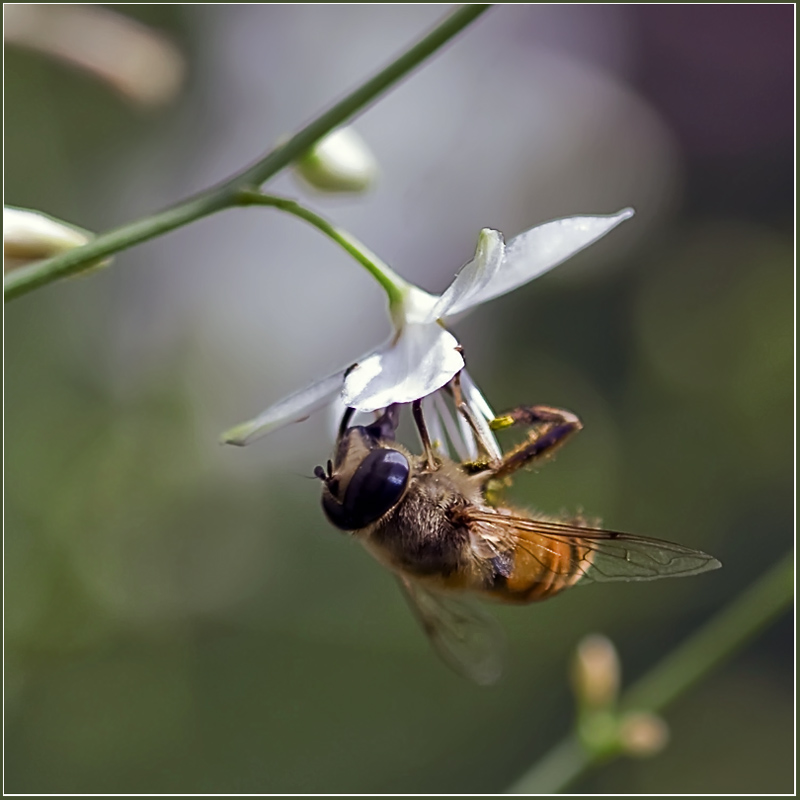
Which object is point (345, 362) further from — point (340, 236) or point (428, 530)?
point (340, 236)

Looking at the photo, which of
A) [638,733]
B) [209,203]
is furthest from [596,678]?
[209,203]

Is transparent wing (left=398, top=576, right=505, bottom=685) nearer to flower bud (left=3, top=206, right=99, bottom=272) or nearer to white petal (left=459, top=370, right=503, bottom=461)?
white petal (left=459, top=370, right=503, bottom=461)

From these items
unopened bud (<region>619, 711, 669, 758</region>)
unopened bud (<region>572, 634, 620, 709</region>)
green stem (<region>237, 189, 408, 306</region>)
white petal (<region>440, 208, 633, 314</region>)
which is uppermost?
green stem (<region>237, 189, 408, 306</region>)

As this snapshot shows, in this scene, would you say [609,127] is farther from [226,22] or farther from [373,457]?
[373,457]

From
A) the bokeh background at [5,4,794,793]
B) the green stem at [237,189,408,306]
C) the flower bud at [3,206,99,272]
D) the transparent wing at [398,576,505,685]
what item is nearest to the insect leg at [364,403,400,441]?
the green stem at [237,189,408,306]

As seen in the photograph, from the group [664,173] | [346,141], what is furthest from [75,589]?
[664,173]

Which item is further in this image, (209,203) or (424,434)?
(424,434)

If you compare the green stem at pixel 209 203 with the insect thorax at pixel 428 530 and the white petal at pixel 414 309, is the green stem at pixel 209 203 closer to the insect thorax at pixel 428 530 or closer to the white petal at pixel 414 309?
the white petal at pixel 414 309
